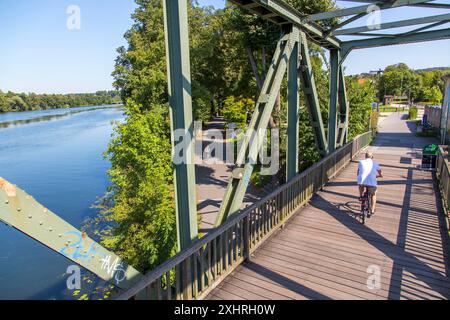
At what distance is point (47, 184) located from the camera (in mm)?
23594

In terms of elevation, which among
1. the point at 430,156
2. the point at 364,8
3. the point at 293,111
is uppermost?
the point at 364,8

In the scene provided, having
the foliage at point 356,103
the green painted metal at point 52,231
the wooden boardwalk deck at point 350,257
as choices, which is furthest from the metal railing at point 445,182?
the green painted metal at point 52,231

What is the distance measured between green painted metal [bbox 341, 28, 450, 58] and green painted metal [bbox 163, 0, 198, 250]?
6.71m

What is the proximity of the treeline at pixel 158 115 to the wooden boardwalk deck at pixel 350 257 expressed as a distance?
648 cm

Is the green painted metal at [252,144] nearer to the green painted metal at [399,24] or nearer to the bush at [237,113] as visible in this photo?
the green painted metal at [399,24]

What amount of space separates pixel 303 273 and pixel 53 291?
12.2m

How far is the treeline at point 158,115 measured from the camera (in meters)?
11.1

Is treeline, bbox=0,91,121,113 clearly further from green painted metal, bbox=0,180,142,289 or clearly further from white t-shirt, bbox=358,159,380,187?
green painted metal, bbox=0,180,142,289

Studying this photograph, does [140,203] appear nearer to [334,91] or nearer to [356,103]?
[334,91]

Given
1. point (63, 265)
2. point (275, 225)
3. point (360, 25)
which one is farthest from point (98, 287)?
point (360, 25)

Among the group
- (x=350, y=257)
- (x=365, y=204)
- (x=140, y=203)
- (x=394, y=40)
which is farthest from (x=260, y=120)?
(x=140, y=203)

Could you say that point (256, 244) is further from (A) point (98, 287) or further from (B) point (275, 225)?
(A) point (98, 287)

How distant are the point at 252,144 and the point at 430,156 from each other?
7735 mm

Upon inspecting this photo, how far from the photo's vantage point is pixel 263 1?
14.5 ft
